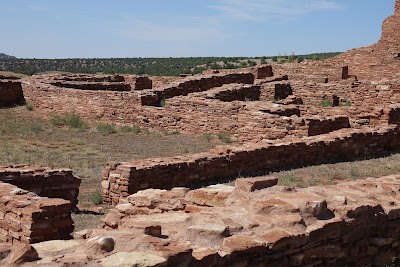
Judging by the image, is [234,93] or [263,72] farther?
[263,72]

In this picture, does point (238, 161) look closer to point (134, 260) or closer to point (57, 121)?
point (134, 260)

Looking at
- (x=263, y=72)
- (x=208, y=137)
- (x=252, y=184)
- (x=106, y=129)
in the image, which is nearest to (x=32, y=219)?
(x=252, y=184)

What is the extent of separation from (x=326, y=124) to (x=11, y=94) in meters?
12.9

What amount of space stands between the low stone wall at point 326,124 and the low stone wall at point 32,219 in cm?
778

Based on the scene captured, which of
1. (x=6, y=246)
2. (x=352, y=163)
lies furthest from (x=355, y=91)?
(x=6, y=246)

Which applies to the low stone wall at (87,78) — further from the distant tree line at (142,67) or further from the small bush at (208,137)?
the distant tree line at (142,67)

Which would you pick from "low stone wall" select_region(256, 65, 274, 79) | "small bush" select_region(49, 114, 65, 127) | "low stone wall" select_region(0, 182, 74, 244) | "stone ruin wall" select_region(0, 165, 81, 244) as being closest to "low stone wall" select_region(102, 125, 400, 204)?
"stone ruin wall" select_region(0, 165, 81, 244)

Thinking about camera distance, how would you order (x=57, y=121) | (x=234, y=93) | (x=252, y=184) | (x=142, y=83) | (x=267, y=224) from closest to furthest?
(x=267, y=224), (x=252, y=184), (x=57, y=121), (x=234, y=93), (x=142, y=83)

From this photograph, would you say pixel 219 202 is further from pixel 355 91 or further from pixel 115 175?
pixel 355 91

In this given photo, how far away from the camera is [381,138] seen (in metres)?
Answer: 11.7

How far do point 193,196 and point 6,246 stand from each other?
2417 millimetres

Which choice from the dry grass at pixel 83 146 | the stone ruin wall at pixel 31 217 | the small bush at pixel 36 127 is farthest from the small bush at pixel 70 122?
the stone ruin wall at pixel 31 217

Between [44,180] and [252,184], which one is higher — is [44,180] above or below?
below

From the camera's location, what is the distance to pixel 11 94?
19.7m
